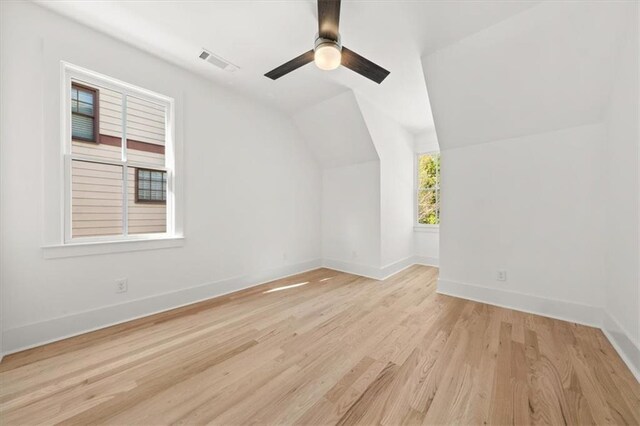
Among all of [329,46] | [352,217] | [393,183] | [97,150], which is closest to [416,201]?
[393,183]

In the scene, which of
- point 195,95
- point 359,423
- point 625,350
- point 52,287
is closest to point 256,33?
point 195,95

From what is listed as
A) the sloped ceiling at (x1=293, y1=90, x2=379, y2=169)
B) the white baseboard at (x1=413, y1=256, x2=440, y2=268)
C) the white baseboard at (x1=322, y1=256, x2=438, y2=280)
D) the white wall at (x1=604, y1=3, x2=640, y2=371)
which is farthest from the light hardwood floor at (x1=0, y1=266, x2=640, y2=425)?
the sloped ceiling at (x1=293, y1=90, x2=379, y2=169)

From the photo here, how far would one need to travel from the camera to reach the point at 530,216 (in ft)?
8.95

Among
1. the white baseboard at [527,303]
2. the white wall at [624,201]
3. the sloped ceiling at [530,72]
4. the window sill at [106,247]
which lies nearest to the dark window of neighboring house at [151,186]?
the window sill at [106,247]

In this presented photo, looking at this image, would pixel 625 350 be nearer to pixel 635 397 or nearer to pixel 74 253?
pixel 635 397

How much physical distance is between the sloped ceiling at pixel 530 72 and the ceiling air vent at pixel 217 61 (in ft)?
7.26

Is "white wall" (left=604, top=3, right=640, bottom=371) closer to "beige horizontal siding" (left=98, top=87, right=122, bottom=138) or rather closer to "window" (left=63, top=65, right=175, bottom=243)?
"window" (left=63, top=65, right=175, bottom=243)

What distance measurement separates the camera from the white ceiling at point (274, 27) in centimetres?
197

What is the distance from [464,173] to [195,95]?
3.64m

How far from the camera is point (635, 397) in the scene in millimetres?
1449

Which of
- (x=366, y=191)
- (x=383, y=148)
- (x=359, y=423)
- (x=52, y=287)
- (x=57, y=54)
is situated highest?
(x=57, y=54)

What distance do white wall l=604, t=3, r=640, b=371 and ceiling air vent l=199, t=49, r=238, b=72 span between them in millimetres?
3491

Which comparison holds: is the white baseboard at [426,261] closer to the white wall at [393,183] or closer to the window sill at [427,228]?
the white wall at [393,183]

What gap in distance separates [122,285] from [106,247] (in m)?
0.42
